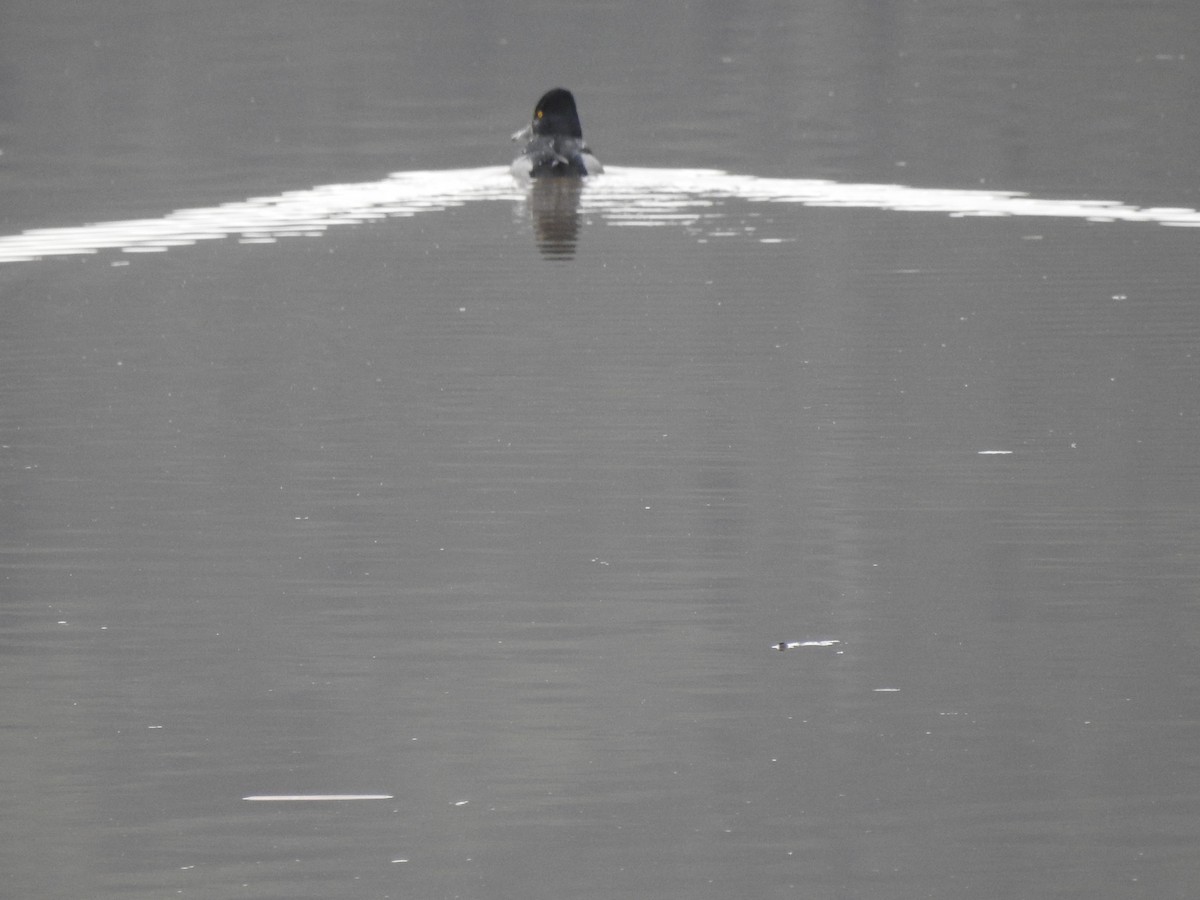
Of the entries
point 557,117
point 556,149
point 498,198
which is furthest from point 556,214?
point 557,117

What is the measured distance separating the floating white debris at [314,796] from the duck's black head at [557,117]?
13566mm

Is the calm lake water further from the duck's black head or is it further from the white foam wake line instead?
the duck's black head

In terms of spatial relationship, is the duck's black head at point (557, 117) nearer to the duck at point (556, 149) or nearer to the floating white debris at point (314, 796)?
the duck at point (556, 149)

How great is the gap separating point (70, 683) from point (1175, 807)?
3229 millimetres

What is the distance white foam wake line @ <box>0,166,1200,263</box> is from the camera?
16594mm

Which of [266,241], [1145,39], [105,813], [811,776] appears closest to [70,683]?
[105,813]

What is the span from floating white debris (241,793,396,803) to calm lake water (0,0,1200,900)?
2 cm

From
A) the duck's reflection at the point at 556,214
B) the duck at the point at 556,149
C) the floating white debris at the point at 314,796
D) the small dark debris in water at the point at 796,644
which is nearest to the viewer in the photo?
the floating white debris at the point at 314,796

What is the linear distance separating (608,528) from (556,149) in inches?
423

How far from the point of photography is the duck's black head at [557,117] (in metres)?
19.8

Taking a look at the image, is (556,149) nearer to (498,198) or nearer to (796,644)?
(498,198)

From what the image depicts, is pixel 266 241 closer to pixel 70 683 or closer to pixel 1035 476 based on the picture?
pixel 1035 476

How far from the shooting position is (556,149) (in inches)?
772

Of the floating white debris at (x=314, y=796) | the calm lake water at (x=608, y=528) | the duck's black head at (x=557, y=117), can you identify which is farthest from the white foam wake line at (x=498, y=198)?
the floating white debris at (x=314, y=796)
